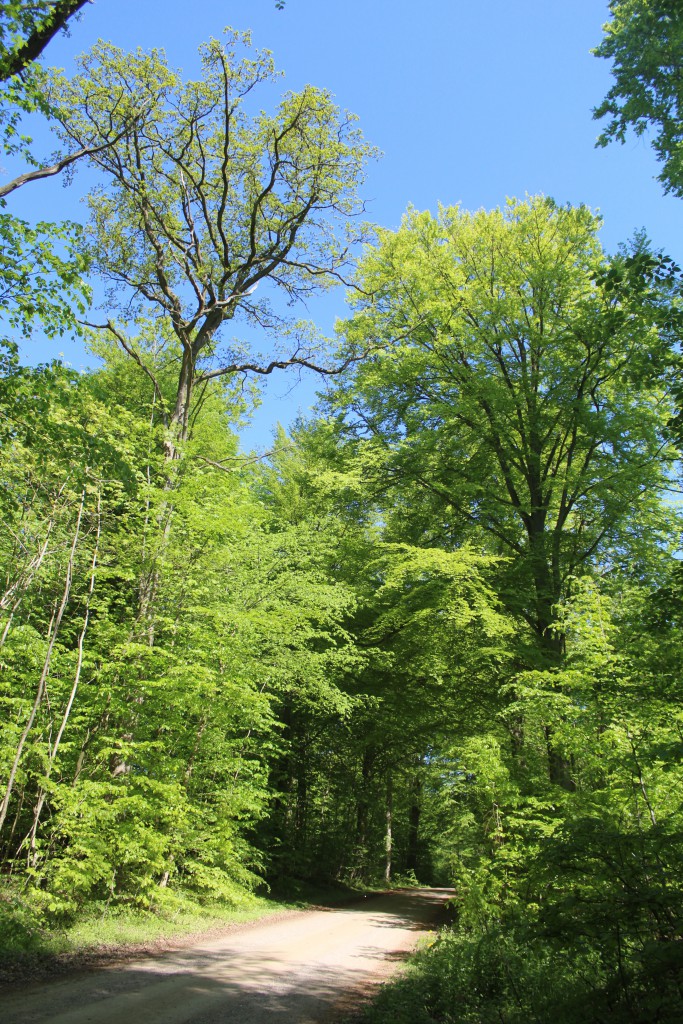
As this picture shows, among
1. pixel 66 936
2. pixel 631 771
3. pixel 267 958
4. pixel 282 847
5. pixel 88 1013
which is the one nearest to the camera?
pixel 88 1013

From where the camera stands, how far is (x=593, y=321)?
12047mm

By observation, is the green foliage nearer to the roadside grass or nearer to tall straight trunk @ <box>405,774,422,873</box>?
the roadside grass

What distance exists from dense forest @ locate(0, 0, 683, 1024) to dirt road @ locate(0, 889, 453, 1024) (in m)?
0.98

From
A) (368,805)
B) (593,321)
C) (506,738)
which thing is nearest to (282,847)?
(368,805)

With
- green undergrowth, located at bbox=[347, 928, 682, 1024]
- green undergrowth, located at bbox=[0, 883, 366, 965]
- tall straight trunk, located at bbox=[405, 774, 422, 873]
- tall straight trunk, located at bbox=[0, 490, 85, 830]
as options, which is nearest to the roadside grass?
green undergrowth, located at bbox=[0, 883, 366, 965]

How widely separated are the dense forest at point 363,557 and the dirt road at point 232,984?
3.23ft

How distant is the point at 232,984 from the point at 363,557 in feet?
33.0

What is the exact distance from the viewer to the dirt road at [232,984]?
5.50 m

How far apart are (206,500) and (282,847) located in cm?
1170

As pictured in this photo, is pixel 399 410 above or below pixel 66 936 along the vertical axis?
above

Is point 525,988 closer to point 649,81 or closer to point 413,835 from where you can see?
point 649,81

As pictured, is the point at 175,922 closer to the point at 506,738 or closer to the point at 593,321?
the point at 506,738

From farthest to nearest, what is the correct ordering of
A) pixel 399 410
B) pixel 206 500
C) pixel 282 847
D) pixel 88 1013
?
pixel 282 847 < pixel 399 410 < pixel 206 500 < pixel 88 1013

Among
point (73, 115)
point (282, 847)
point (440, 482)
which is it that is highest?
point (73, 115)
